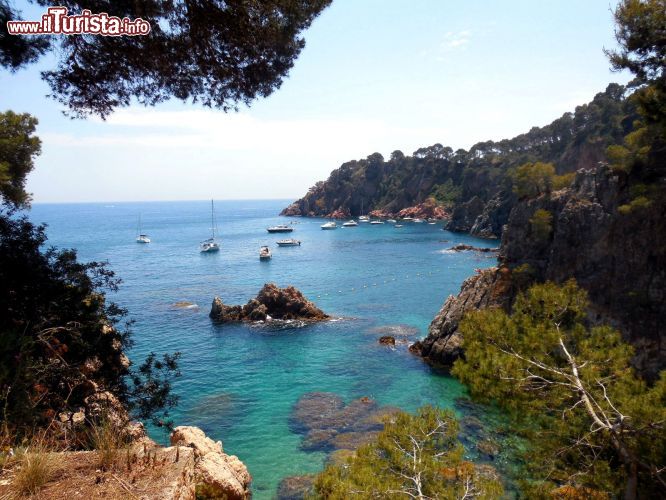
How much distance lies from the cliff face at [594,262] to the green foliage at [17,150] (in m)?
26.8

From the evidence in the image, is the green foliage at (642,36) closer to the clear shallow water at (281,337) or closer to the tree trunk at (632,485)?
the tree trunk at (632,485)

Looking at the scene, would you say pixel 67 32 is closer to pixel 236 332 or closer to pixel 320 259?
pixel 236 332

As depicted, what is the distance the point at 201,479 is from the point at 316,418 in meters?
11.7

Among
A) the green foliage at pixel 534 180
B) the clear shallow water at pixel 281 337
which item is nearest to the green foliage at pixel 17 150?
the clear shallow water at pixel 281 337

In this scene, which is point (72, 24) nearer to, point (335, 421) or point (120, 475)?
point (120, 475)

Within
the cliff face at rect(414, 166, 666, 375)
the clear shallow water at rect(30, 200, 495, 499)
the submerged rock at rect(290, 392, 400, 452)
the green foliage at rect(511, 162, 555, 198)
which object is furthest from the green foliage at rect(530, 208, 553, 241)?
the submerged rock at rect(290, 392, 400, 452)

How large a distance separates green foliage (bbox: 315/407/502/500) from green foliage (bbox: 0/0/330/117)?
393 inches

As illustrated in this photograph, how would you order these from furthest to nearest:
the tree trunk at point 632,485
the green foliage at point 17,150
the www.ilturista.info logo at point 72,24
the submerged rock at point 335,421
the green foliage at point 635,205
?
the green foliage at point 635,205
the submerged rock at point 335,421
the green foliage at point 17,150
the www.ilturista.info logo at point 72,24
the tree trunk at point 632,485

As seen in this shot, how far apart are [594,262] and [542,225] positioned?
18.0 ft

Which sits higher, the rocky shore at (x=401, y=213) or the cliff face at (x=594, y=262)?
the rocky shore at (x=401, y=213)

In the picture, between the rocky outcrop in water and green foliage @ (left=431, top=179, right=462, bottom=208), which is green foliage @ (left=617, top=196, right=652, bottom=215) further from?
green foliage @ (left=431, top=179, right=462, bottom=208)

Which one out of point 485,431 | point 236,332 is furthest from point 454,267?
point 485,431

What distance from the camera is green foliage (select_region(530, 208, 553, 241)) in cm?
3212

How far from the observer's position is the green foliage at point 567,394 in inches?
308
